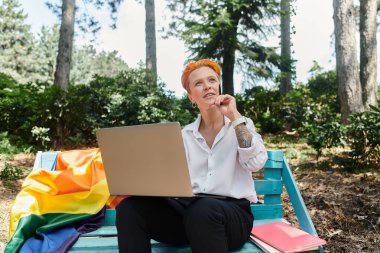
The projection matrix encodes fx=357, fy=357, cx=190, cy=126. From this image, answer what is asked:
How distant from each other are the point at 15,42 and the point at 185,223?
33340 mm

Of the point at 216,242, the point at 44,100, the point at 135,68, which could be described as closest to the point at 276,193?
the point at 216,242

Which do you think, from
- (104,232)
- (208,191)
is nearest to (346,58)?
(208,191)

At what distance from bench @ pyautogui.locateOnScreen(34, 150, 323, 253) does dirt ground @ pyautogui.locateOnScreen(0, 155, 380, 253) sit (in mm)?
1008

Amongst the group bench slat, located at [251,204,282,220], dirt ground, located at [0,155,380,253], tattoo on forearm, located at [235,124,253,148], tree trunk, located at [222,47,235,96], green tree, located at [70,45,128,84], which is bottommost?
dirt ground, located at [0,155,380,253]

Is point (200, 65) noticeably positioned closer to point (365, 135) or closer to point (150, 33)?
point (365, 135)

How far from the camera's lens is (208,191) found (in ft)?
6.99

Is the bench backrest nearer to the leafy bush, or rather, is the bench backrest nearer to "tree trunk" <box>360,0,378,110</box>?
the leafy bush

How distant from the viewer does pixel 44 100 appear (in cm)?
716

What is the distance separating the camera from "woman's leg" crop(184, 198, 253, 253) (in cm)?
171

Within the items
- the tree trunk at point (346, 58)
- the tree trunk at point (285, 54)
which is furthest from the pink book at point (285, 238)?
the tree trunk at point (285, 54)

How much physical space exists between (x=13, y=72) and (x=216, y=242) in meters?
29.3

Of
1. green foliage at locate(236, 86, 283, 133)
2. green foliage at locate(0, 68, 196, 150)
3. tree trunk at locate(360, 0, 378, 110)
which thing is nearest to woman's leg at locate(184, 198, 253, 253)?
green foliage at locate(0, 68, 196, 150)

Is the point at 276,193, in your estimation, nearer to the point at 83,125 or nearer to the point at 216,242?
the point at 216,242

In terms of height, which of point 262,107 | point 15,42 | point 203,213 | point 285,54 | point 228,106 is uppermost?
point 15,42
